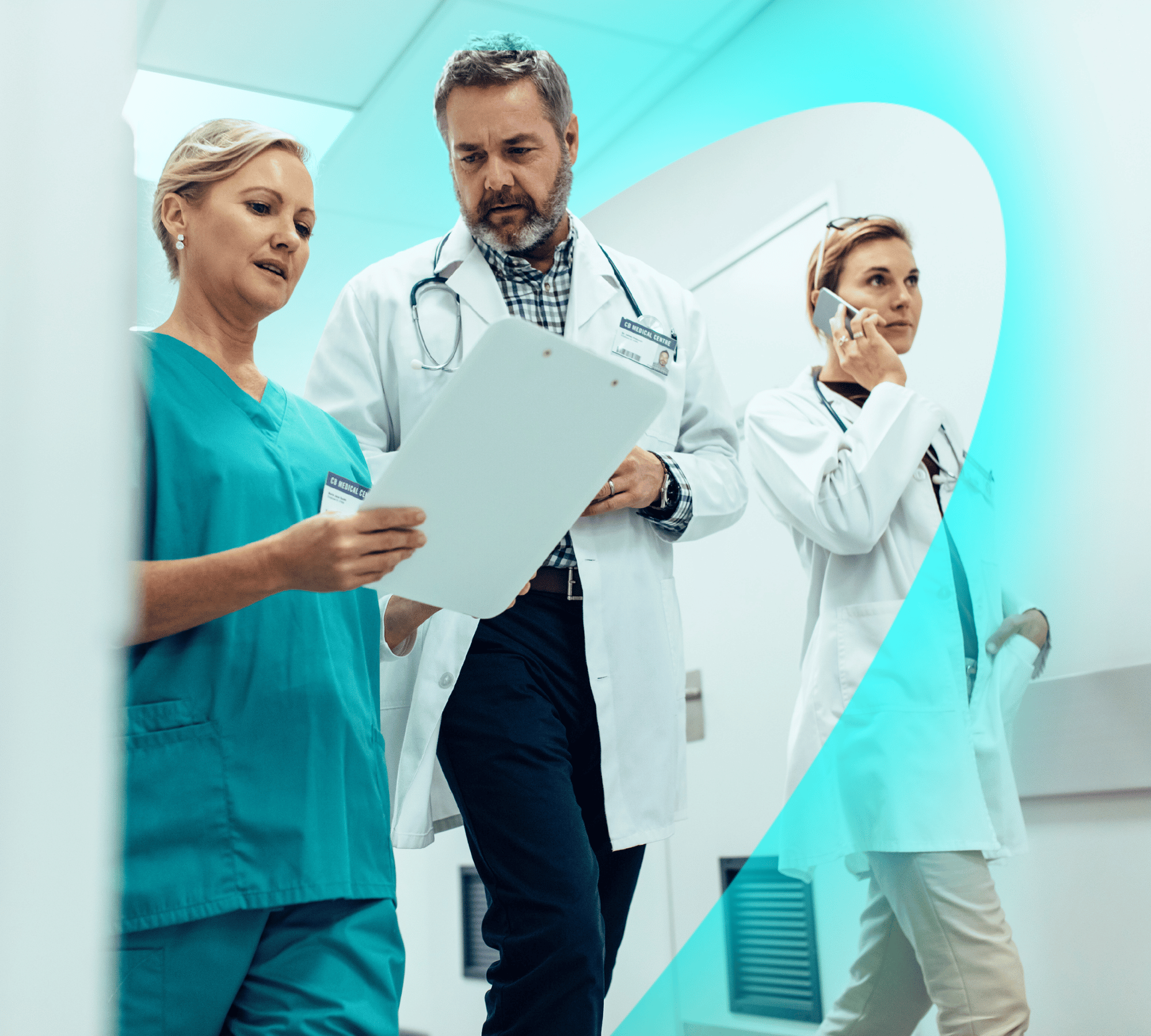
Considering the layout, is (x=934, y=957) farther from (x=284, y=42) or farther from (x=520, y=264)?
(x=284, y=42)

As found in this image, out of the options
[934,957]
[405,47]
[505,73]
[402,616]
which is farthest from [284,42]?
[934,957]

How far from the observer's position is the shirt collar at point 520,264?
1789mm

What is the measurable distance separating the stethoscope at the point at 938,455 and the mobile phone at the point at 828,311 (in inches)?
7.6

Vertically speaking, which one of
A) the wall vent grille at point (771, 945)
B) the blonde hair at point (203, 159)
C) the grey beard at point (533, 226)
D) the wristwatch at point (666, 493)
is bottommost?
the wall vent grille at point (771, 945)

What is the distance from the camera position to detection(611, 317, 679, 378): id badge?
1.74m

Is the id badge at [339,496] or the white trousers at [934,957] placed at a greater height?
the id badge at [339,496]

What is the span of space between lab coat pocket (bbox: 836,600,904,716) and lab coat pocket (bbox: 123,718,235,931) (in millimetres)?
1183

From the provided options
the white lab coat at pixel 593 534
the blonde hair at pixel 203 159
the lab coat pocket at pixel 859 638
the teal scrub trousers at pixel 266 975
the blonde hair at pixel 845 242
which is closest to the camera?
the teal scrub trousers at pixel 266 975

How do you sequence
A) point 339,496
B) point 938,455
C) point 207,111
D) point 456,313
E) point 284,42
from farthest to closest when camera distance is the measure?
point 207,111 → point 284,42 → point 938,455 → point 456,313 → point 339,496

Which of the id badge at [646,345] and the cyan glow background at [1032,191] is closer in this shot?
the id badge at [646,345]

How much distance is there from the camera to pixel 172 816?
98 centimetres

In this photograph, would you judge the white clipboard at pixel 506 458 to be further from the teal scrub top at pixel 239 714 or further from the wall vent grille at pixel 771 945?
the wall vent grille at pixel 771 945

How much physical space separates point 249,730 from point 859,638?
3.88 ft

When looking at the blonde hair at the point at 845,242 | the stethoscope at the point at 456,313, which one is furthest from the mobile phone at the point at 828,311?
the stethoscope at the point at 456,313
